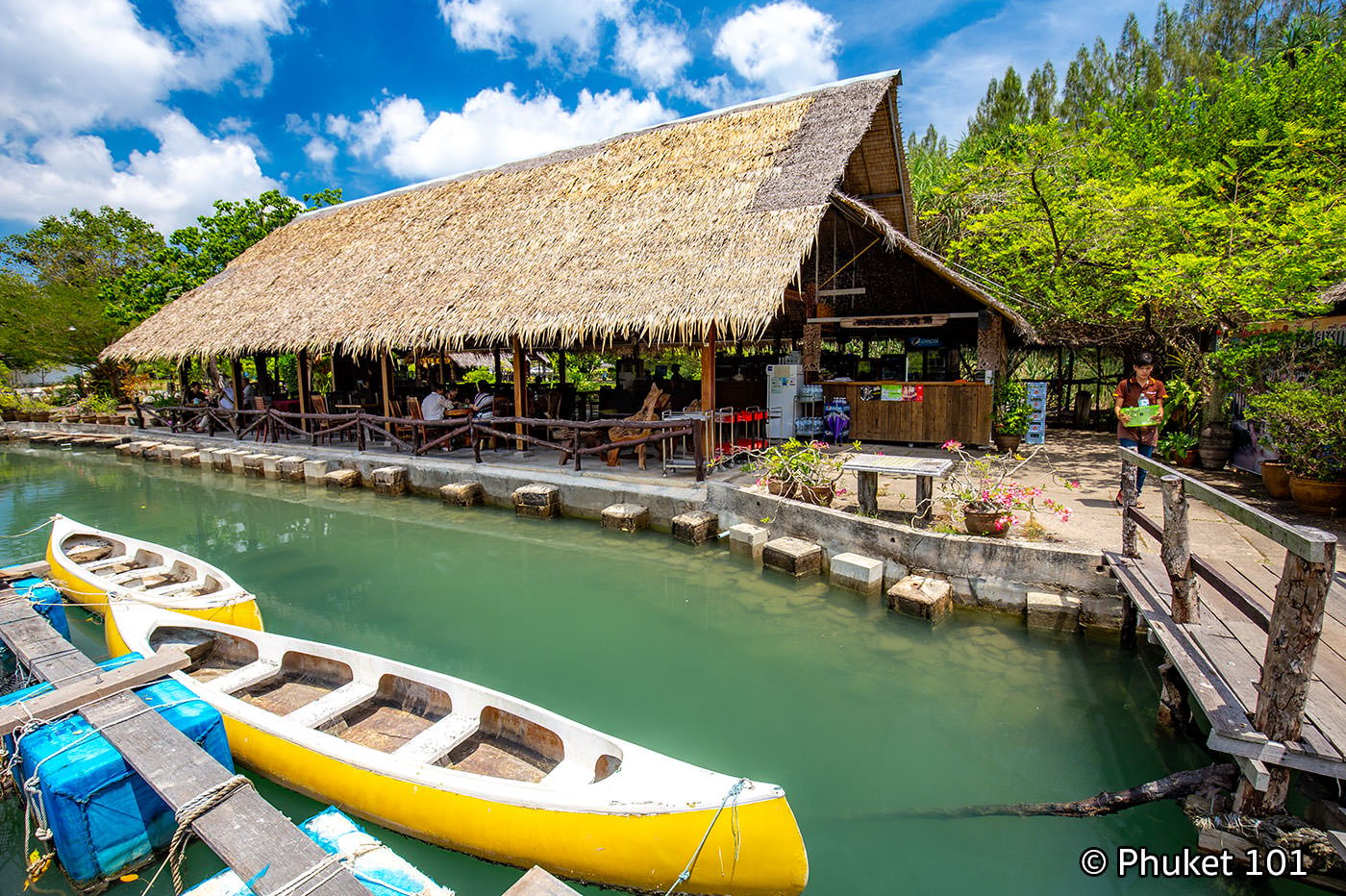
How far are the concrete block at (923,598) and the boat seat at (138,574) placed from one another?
21.5 feet

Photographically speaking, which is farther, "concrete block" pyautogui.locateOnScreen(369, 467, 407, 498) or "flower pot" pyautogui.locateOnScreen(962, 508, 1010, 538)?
"concrete block" pyautogui.locateOnScreen(369, 467, 407, 498)

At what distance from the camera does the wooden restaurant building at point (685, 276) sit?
851cm

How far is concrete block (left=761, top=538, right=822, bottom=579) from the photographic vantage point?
6.16 meters

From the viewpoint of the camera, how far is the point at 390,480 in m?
10.0

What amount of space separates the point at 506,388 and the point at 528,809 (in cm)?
1233

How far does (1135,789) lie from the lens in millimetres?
3070

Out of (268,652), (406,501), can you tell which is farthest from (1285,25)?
(268,652)

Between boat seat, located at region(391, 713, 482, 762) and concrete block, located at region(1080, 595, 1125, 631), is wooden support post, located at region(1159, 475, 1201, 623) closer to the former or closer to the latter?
concrete block, located at region(1080, 595, 1125, 631)

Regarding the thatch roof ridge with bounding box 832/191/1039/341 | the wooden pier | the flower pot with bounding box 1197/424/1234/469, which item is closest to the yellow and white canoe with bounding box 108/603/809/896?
the wooden pier

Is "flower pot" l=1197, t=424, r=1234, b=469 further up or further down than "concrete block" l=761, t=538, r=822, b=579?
further up

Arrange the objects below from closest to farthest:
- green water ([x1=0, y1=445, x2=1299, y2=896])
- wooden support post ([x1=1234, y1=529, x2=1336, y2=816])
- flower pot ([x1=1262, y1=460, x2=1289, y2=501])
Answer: wooden support post ([x1=1234, y1=529, x2=1336, y2=816]) < green water ([x1=0, y1=445, x2=1299, y2=896]) < flower pot ([x1=1262, y1=460, x2=1289, y2=501])

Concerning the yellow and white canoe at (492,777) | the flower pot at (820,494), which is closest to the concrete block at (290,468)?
the yellow and white canoe at (492,777)

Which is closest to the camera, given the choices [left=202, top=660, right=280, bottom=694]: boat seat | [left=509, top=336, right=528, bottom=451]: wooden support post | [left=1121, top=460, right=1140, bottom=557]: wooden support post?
[left=202, top=660, right=280, bottom=694]: boat seat

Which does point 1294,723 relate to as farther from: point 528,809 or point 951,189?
point 951,189
